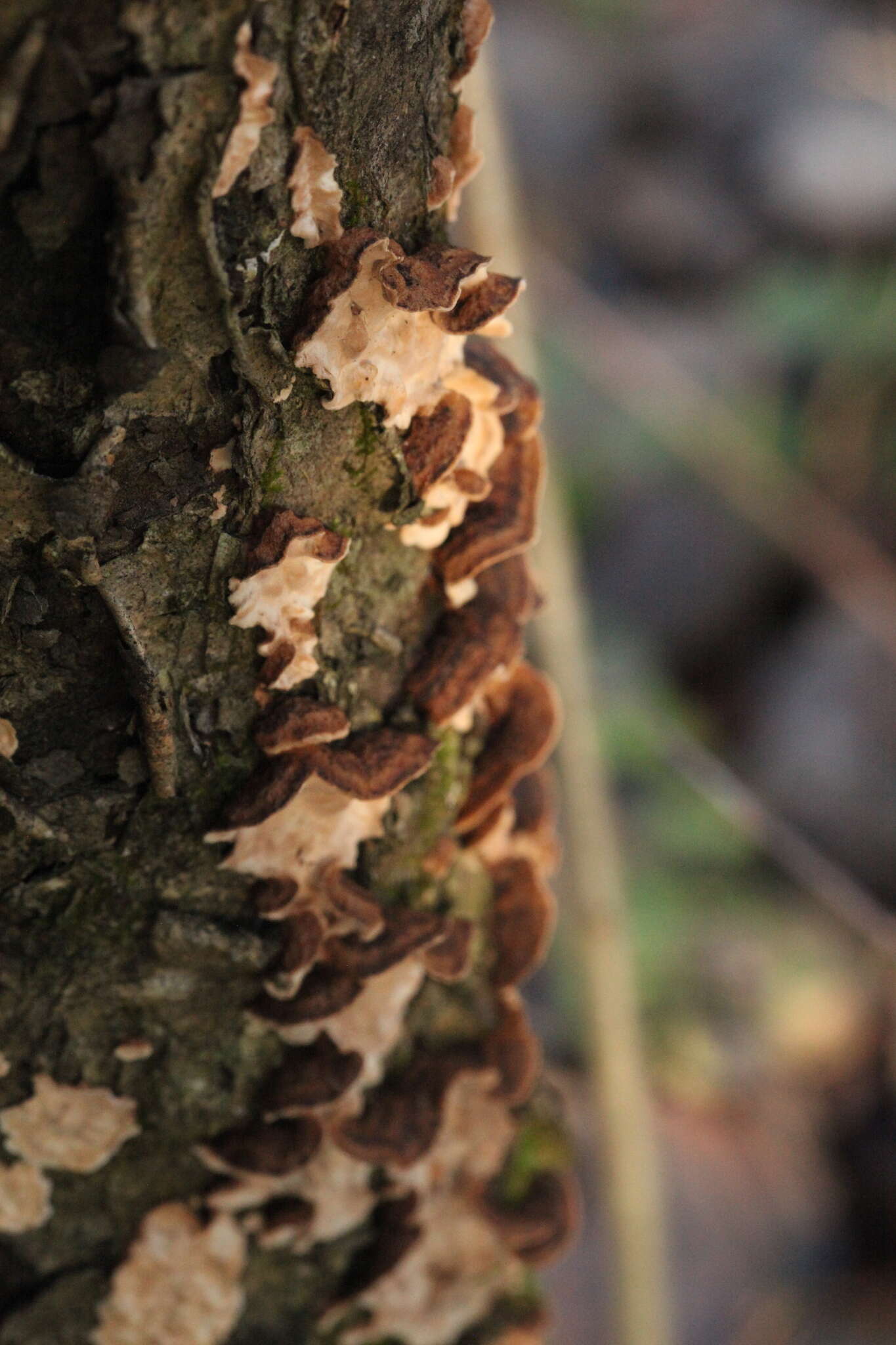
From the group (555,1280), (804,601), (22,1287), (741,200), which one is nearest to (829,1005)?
(555,1280)

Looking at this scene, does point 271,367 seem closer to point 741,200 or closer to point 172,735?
point 172,735

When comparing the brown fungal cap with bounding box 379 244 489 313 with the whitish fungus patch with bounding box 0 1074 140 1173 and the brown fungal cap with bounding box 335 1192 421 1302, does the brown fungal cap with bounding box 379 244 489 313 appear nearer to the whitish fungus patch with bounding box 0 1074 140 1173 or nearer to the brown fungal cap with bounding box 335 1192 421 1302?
the whitish fungus patch with bounding box 0 1074 140 1173

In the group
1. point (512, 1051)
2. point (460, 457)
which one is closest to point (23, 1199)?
point (512, 1051)

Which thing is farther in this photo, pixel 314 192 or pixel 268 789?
pixel 268 789

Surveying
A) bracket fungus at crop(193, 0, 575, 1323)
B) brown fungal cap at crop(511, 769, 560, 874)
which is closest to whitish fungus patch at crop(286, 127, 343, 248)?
bracket fungus at crop(193, 0, 575, 1323)

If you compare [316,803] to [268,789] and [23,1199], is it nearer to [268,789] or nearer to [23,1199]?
[268,789]

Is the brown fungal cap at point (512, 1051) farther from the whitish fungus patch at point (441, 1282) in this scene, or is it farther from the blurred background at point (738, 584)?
the blurred background at point (738, 584)
